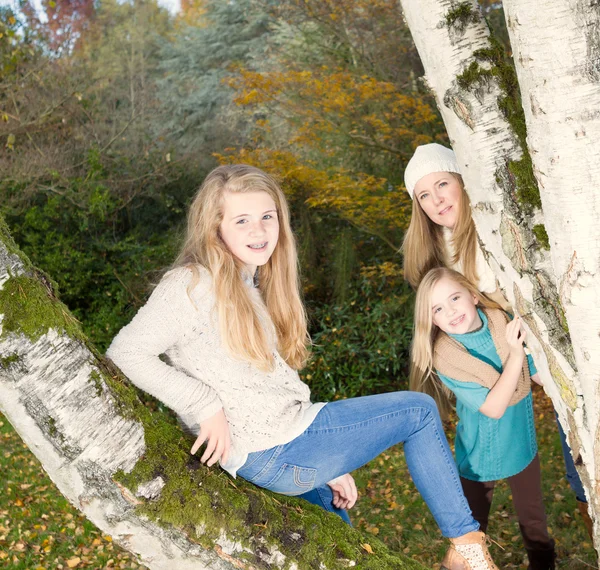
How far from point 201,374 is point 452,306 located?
120 cm

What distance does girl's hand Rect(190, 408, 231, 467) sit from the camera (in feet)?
6.62

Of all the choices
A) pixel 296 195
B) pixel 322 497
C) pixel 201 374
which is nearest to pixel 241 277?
pixel 201 374

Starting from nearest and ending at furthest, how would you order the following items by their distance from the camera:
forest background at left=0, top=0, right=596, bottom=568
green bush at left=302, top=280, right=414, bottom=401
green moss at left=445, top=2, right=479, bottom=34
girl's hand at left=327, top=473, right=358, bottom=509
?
green moss at left=445, top=2, right=479, bottom=34 < girl's hand at left=327, top=473, right=358, bottom=509 < forest background at left=0, top=0, right=596, bottom=568 < green bush at left=302, top=280, right=414, bottom=401

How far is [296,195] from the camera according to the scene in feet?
23.2

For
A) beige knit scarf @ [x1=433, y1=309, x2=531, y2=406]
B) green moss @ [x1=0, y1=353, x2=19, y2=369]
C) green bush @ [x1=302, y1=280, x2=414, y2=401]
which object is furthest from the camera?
green bush @ [x1=302, y1=280, x2=414, y2=401]

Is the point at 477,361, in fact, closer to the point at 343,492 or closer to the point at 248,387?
the point at 343,492

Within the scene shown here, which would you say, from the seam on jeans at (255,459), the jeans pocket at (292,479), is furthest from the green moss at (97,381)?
the jeans pocket at (292,479)

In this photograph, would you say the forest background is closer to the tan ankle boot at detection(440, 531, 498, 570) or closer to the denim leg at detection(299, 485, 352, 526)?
the denim leg at detection(299, 485, 352, 526)

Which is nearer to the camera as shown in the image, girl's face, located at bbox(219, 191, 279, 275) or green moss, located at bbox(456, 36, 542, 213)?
green moss, located at bbox(456, 36, 542, 213)

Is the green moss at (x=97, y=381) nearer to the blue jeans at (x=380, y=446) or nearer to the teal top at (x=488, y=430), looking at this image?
the blue jeans at (x=380, y=446)

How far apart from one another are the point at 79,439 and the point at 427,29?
60.6 inches

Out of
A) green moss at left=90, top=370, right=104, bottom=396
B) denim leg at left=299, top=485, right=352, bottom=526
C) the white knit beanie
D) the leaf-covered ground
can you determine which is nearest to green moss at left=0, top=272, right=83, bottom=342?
green moss at left=90, top=370, right=104, bottom=396

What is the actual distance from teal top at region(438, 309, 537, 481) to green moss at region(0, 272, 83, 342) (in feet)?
5.57

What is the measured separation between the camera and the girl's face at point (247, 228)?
2338mm
